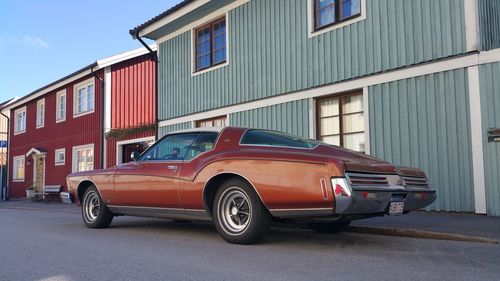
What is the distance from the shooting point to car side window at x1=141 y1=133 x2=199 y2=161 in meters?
7.04

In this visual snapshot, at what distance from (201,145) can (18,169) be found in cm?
2409

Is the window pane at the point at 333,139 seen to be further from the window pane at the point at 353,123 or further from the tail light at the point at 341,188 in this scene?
the tail light at the point at 341,188

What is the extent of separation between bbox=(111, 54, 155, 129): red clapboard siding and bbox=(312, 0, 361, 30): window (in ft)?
25.0

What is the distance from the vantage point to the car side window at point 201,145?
675cm

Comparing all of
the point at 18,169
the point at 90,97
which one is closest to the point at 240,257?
the point at 90,97

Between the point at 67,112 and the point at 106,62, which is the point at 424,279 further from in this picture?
the point at 67,112

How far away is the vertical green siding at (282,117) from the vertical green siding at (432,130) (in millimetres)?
1829

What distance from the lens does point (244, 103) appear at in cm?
1295

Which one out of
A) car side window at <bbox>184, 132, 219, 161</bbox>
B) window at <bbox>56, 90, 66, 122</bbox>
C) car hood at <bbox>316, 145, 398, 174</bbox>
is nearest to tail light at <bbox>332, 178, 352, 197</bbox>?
car hood at <bbox>316, 145, 398, 174</bbox>

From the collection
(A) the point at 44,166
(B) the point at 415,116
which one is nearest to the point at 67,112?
(A) the point at 44,166

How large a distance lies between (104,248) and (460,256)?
13.0ft

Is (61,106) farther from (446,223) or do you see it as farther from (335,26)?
(446,223)

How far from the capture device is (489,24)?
28.1 ft

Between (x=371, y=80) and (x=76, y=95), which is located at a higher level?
(x=76, y=95)
